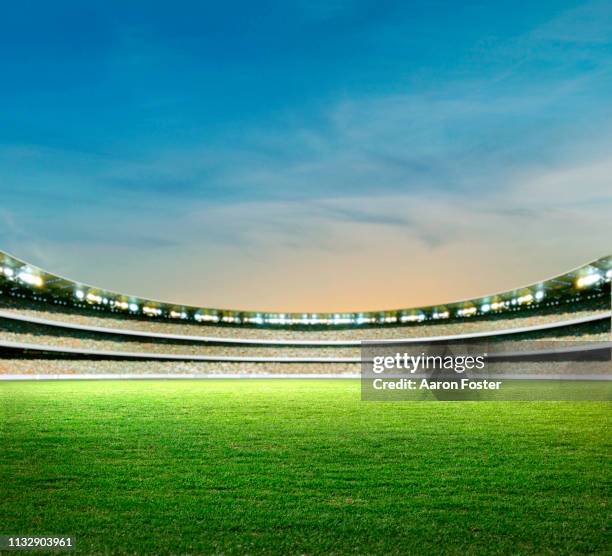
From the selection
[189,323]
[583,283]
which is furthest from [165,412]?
[189,323]

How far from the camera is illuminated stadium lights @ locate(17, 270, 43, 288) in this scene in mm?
47550

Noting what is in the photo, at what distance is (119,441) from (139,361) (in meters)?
52.4

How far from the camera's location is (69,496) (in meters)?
7.34

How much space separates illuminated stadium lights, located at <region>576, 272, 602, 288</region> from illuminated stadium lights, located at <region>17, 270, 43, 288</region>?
159 ft

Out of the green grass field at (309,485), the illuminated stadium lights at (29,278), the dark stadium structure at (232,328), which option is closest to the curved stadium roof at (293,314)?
the illuminated stadium lights at (29,278)

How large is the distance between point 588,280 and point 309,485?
1862 inches

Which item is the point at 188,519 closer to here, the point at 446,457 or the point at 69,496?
the point at 69,496

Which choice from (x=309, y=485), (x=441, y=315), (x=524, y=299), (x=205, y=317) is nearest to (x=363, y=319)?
(x=441, y=315)

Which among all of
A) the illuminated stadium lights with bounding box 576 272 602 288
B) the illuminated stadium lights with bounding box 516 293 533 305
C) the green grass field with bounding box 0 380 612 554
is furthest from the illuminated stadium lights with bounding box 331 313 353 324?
the green grass field with bounding box 0 380 612 554

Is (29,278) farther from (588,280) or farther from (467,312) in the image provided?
(588,280)

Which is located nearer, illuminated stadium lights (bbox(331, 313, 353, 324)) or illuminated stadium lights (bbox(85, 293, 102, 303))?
illuminated stadium lights (bbox(85, 293, 102, 303))

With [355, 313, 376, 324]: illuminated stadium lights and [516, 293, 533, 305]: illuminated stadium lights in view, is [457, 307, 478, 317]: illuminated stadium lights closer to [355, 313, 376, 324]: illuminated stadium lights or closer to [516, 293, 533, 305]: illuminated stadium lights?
[516, 293, 533, 305]: illuminated stadium lights

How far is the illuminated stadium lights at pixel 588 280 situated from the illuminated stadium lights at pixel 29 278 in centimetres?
4832

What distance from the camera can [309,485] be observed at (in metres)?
7.88
